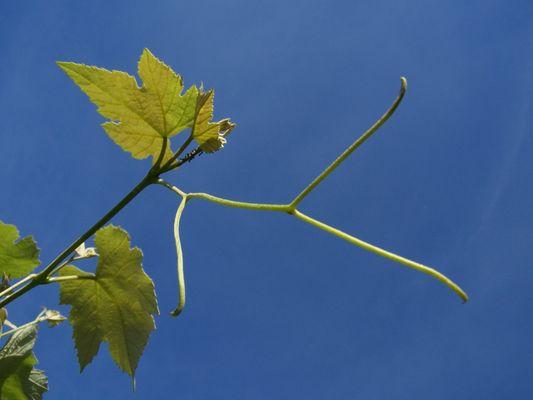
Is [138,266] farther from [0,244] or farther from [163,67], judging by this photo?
[163,67]

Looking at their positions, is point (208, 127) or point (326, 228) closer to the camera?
point (326, 228)

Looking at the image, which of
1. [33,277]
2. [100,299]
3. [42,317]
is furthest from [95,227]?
[42,317]

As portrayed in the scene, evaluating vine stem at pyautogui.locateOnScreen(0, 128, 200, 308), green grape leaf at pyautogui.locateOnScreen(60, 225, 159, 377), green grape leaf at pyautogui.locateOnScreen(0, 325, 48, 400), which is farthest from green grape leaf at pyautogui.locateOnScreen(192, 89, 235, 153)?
green grape leaf at pyautogui.locateOnScreen(0, 325, 48, 400)

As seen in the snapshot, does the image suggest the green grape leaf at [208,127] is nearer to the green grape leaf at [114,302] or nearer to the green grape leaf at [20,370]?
the green grape leaf at [114,302]

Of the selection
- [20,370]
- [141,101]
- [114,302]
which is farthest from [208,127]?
[20,370]

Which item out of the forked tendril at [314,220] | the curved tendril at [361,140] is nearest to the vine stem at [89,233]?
the forked tendril at [314,220]

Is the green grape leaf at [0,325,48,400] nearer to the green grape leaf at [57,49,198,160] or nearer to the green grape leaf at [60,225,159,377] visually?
the green grape leaf at [60,225,159,377]

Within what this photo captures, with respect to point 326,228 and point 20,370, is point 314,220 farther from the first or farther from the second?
point 20,370
